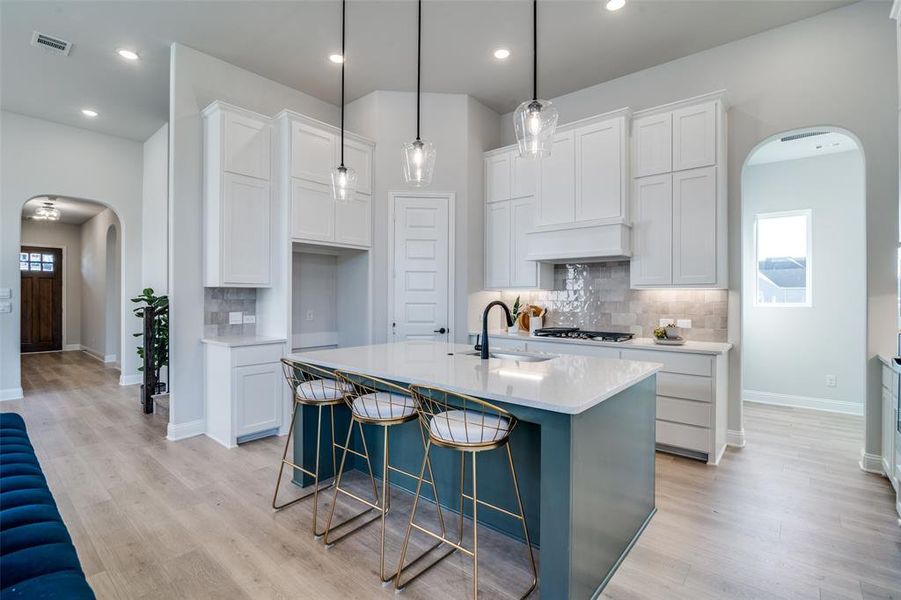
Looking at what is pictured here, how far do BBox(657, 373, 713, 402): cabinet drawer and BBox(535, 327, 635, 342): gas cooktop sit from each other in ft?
1.64

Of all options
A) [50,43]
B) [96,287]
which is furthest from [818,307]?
[96,287]

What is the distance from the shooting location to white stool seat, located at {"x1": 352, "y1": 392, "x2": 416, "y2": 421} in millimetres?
2184

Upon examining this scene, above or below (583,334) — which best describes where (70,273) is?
above

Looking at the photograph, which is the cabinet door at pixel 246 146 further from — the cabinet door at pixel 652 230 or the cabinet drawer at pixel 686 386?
the cabinet drawer at pixel 686 386

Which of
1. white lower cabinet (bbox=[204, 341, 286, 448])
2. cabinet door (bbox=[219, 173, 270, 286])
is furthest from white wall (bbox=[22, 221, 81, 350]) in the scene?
cabinet door (bbox=[219, 173, 270, 286])

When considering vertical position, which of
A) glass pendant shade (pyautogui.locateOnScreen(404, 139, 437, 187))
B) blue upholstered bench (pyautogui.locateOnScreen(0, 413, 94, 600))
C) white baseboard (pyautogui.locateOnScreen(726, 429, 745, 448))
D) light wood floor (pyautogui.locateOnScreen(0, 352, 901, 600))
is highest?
glass pendant shade (pyautogui.locateOnScreen(404, 139, 437, 187))

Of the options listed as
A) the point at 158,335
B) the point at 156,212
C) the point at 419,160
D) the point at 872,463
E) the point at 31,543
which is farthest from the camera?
the point at 156,212

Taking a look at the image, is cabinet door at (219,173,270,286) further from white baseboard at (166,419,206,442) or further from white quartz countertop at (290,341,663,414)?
white quartz countertop at (290,341,663,414)

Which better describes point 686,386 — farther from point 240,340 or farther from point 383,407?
point 240,340

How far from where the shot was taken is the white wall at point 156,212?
19.3ft

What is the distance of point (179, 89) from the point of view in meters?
3.97

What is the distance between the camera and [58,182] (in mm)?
5723

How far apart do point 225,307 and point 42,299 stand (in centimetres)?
842

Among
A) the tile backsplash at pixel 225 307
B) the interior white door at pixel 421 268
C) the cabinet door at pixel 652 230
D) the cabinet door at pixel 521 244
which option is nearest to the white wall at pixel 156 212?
the tile backsplash at pixel 225 307
